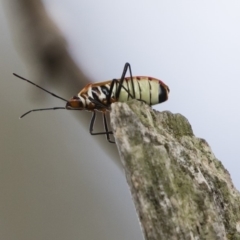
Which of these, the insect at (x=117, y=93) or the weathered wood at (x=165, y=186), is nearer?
the weathered wood at (x=165, y=186)

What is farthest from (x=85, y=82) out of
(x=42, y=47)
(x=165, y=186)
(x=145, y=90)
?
(x=165, y=186)

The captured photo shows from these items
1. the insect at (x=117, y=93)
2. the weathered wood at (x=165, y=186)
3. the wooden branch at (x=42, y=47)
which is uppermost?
the wooden branch at (x=42, y=47)

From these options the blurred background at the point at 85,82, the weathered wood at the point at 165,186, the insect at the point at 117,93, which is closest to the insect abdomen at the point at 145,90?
the insect at the point at 117,93

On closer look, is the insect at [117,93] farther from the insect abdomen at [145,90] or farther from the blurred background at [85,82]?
the blurred background at [85,82]

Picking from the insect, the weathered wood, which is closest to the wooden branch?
the insect

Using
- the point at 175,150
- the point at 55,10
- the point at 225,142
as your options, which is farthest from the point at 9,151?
the point at 175,150

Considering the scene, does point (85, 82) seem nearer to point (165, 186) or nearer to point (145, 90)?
point (145, 90)

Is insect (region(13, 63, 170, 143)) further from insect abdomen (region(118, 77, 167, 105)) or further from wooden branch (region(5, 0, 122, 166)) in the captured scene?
wooden branch (region(5, 0, 122, 166))
